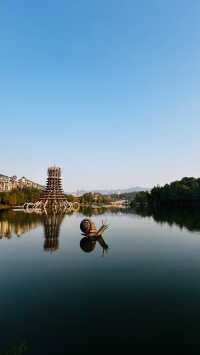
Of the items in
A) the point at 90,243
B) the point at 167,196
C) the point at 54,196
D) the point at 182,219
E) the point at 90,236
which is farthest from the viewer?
the point at 167,196

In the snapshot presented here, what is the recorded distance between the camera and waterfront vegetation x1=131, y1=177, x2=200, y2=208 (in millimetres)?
118250

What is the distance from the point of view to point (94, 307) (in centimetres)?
1605

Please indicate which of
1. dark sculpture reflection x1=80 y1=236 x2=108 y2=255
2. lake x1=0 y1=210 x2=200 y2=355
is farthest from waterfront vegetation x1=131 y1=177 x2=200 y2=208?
lake x1=0 y1=210 x2=200 y2=355

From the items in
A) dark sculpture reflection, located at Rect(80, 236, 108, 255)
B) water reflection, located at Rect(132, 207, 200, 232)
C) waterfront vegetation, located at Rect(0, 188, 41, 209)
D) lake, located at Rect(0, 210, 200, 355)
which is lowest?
lake, located at Rect(0, 210, 200, 355)

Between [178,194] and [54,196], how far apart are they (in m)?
59.2

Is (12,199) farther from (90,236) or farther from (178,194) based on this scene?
(90,236)

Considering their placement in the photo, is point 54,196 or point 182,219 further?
point 54,196

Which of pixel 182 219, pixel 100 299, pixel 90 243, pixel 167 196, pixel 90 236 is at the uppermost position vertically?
pixel 167 196

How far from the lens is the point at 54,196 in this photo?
12431cm

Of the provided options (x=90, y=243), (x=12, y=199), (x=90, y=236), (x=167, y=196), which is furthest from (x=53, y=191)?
(x=90, y=243)

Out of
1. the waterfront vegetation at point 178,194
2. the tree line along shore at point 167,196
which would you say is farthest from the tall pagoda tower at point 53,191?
the waterfront vegetation at point 178,194

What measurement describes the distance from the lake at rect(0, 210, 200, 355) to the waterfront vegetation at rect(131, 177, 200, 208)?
3551 inches

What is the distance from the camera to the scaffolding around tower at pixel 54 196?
120688mm

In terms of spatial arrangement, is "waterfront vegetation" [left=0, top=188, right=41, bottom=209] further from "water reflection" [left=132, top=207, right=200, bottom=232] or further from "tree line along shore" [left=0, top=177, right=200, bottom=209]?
"water reflection" [left=132, top=207, right=200, bottom=232]
